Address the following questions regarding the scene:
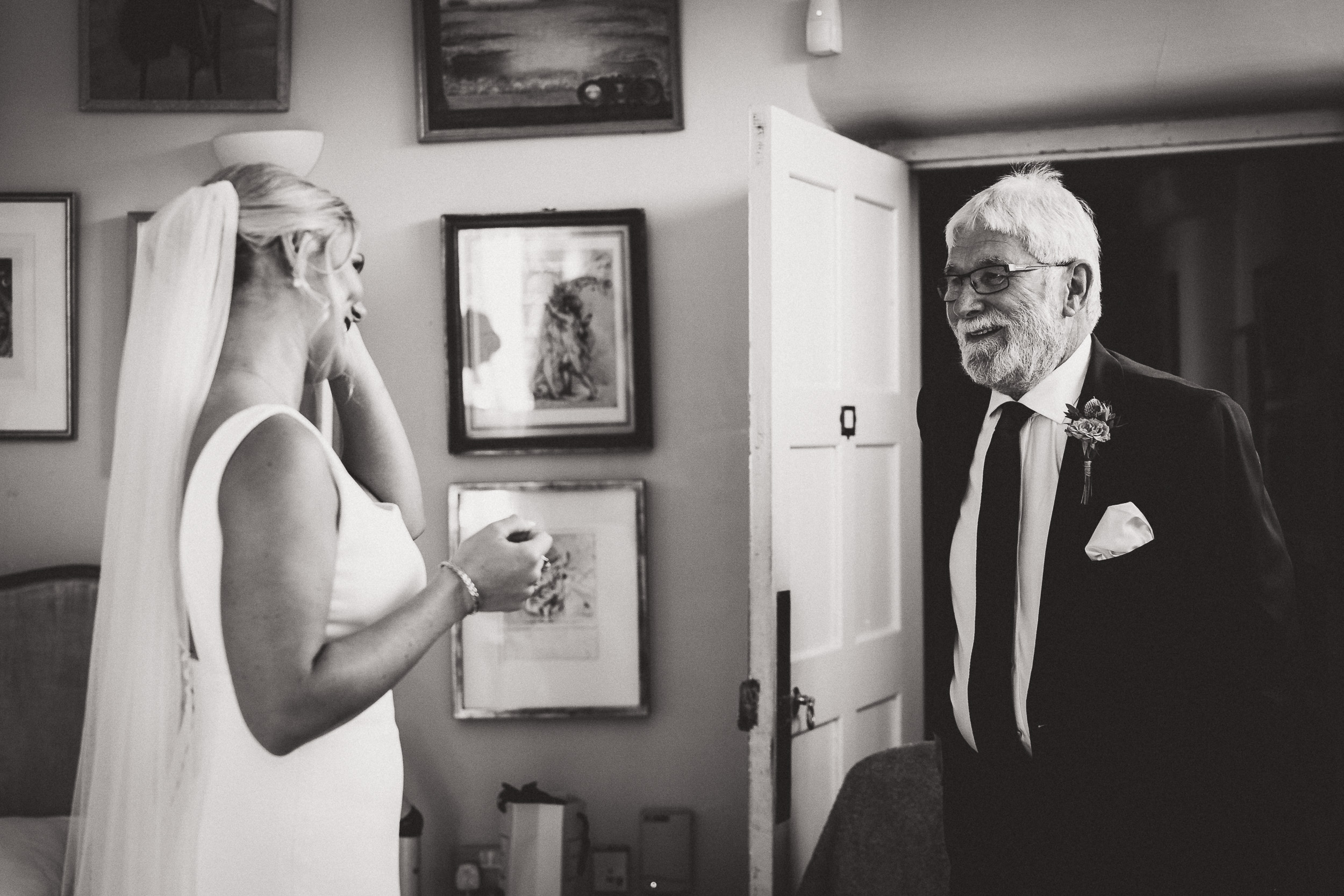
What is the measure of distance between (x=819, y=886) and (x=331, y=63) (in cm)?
283

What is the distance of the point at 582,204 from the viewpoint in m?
3.54

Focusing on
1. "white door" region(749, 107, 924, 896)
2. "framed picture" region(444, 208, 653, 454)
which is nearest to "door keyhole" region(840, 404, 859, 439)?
"white door" region(749, 107, 924, 896)

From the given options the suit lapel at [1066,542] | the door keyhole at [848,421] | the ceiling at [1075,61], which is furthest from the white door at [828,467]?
the suit lapel at [1066,542]

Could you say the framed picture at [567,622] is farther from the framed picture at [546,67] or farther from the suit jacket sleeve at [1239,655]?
the suit jacket sleeve at [1239,655]

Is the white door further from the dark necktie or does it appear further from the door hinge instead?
the dark necktie

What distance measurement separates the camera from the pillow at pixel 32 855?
2762 millimetres

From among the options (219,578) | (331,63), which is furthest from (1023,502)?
(331,63)

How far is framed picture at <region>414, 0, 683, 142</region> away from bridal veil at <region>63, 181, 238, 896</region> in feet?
6.72

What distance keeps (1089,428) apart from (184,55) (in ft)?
9.88

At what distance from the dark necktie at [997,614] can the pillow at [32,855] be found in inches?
82.4

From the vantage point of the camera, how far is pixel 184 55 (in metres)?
3.59

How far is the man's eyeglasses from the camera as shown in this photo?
226 centimetres

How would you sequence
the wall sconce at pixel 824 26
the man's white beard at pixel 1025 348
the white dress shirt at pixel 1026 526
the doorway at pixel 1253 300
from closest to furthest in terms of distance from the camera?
the white dress shirt at pixel 1026 526 → the man's white beard at pixel 1025 348 → the wall sconce at pixel 824 26 → the doorway at pixel 1253 300

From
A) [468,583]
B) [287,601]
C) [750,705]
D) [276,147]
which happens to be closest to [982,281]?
[750,705]
